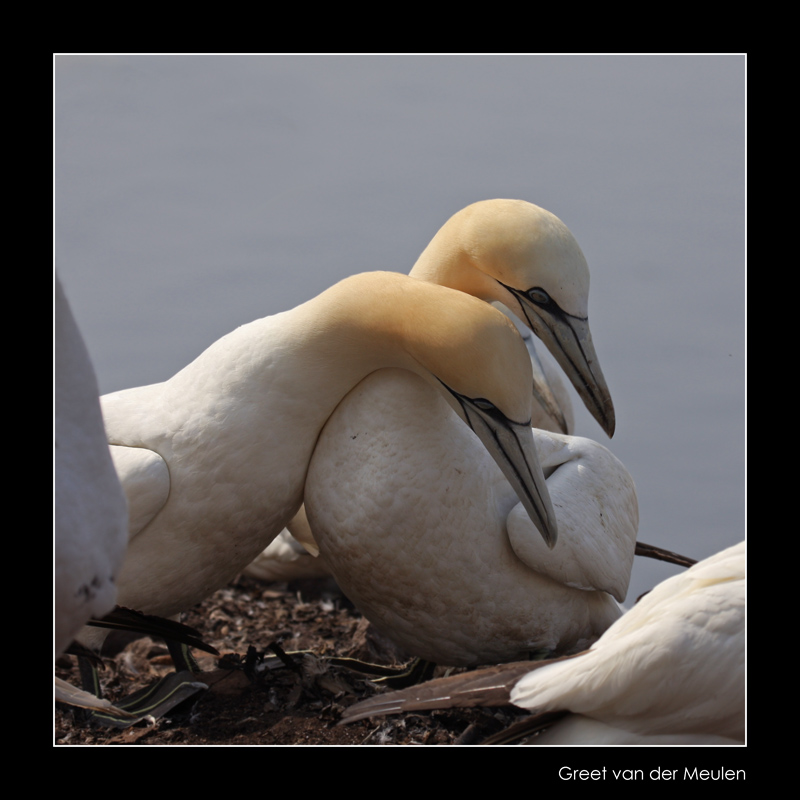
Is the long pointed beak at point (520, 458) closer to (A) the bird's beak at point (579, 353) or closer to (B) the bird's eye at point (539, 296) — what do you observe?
(A) the bird's beak at point (579, 353)

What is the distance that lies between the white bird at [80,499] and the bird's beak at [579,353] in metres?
1.42

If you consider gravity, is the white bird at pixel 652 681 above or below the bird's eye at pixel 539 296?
below

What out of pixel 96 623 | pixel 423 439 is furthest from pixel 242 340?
pixel 96 623

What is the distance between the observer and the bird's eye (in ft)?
9.73

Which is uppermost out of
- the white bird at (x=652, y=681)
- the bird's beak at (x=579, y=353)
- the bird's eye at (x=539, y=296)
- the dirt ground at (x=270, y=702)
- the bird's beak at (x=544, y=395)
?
the bird's eye at (x=539, y=296)

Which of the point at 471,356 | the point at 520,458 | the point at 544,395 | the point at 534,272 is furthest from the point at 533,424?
the point at 471,356

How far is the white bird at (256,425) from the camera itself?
9.02ft

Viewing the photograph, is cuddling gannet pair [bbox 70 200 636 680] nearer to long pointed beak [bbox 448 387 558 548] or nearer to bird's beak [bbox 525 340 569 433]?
long pointed beak [bbox 448 387 558 548]

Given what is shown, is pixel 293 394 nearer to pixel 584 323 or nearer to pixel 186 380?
pixel 186 380

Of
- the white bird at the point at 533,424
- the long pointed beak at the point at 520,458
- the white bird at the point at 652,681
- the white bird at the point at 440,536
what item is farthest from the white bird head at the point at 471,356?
the white bird at the point at 533,424

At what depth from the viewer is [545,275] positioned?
2938mm

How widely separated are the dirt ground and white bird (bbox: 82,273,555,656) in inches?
11.5

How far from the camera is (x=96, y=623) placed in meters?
2.72

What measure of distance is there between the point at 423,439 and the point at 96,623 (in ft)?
3.40
